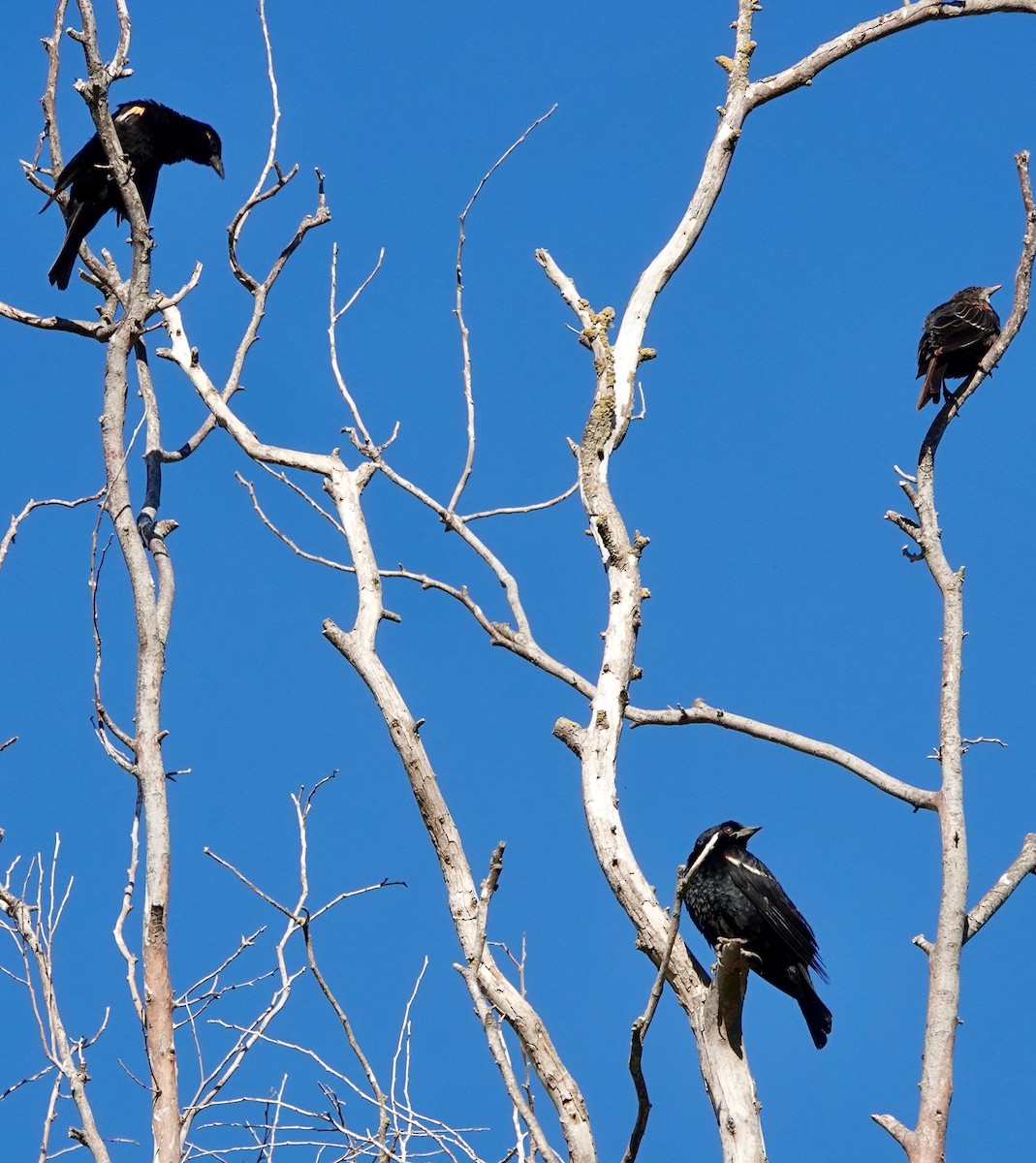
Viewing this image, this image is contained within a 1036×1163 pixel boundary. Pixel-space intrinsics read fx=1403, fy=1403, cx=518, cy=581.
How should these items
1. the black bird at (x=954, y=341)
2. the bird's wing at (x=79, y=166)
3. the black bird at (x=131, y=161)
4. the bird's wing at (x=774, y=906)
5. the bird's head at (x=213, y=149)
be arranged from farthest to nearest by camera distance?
the bird's head at (x=213, y=149) < the black bird at (x=954, y=341) < the black bird at (x=131, y=161) < the bird's wing at (x=79, y=166) < the bird's wing at (x=774, y=906)

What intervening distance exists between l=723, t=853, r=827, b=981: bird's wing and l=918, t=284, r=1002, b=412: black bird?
269cm

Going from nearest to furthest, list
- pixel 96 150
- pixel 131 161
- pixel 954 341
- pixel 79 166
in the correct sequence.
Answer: pixel 79 166 < pixel 96 150 < pixel 954 341 < pixel 131 161

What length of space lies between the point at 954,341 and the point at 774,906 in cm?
328

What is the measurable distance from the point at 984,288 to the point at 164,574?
198 inches

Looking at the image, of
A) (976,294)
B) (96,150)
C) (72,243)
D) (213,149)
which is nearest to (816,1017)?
(976,294)

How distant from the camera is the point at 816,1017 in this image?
5.71 meters

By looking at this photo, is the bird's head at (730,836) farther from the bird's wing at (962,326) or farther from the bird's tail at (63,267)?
the bird's tail at (63,267)

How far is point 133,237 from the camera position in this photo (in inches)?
221

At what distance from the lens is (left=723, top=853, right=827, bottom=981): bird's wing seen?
5.49 meters

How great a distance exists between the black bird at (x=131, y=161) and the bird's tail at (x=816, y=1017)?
4475 millimetres

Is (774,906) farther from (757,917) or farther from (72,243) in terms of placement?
(72,243)

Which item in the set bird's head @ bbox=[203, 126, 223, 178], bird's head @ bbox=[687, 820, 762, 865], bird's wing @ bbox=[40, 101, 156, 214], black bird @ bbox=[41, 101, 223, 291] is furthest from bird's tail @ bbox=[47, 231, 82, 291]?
bird's head @ bbox=[687, 820, 762, 865]

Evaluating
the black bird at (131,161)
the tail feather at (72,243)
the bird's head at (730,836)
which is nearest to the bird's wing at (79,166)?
the black bird at (131,161)

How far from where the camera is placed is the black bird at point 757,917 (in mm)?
5512
